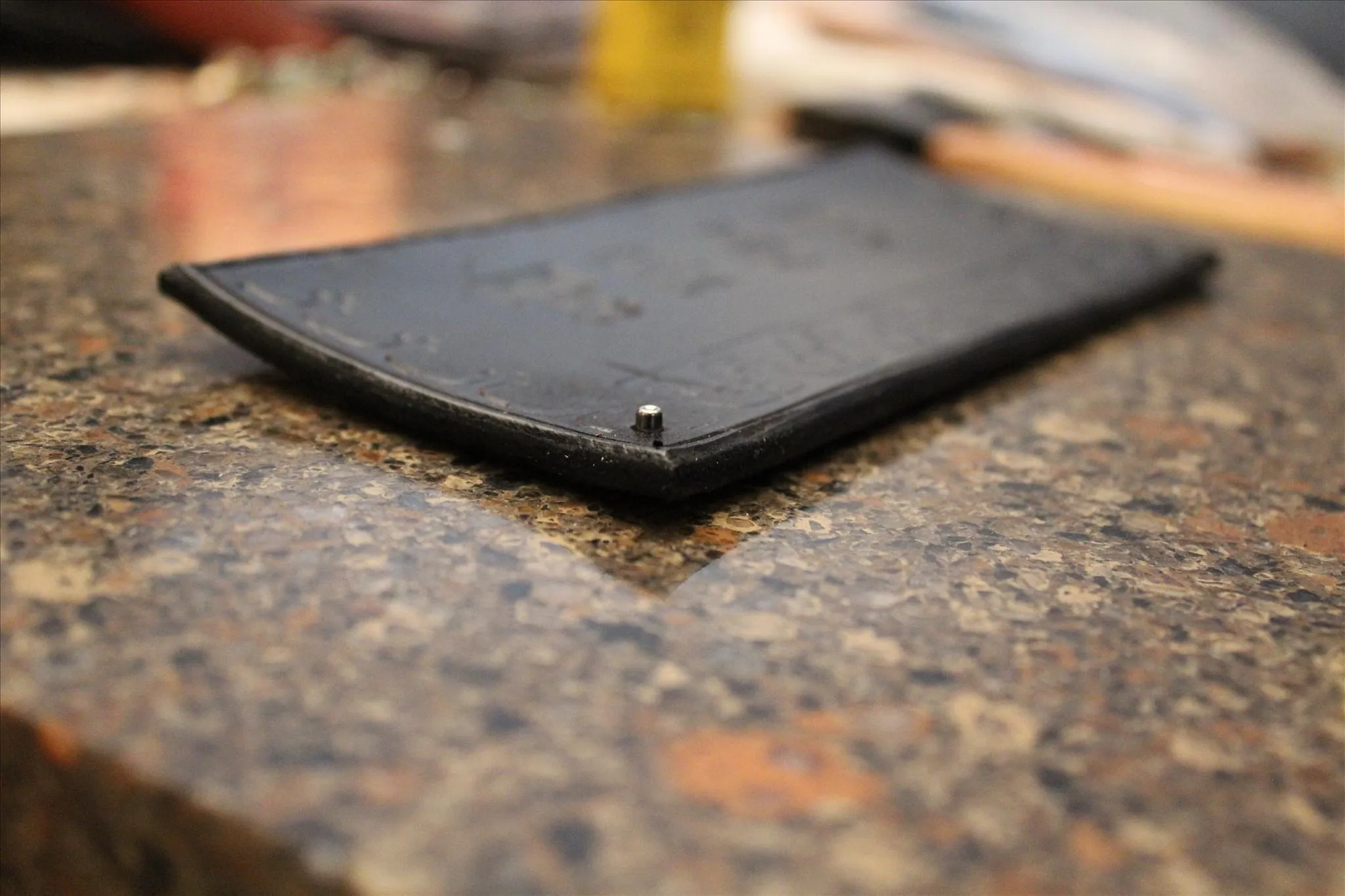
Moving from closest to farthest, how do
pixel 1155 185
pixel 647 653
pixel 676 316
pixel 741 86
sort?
pixel 647 653, pixel 676 316, pixel 1155 185, pixel 741 86

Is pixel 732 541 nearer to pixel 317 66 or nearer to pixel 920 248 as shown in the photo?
pixel 920 248

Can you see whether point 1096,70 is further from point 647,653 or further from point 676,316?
point 647,653

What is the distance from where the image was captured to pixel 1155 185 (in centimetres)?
116

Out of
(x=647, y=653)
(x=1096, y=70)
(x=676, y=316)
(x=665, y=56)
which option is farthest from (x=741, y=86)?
(x=647, y=653)

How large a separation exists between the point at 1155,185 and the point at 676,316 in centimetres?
74

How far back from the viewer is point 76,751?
1.05ft

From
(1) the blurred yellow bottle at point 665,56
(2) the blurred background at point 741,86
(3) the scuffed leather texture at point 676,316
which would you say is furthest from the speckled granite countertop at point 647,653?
(1) the blurred yellow bottle at point 665,56

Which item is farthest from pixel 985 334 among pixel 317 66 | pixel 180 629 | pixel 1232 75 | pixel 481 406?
pixel 317 66

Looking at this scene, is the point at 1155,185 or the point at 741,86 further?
the point at 741,86

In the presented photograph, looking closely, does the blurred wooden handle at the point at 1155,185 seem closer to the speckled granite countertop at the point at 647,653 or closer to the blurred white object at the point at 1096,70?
the blurred white object at the point at 1096,70

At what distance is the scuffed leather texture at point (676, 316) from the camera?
48 cm

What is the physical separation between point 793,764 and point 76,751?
0.64 ft

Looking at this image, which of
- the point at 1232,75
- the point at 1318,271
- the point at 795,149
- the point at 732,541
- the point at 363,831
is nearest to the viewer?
the point at 363,831

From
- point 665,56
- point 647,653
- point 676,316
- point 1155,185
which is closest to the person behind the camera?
point 647,653
